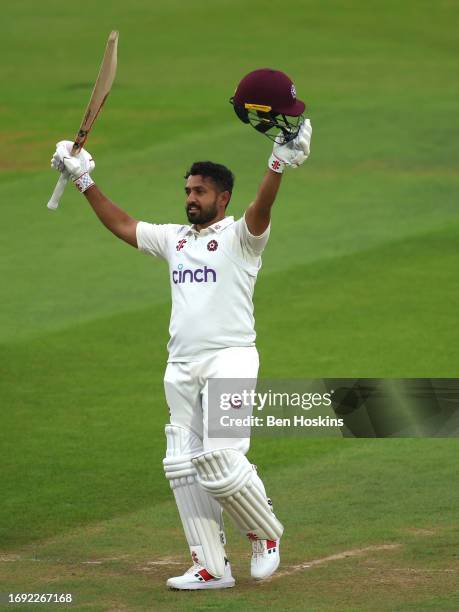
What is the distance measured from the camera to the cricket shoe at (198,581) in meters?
7.22

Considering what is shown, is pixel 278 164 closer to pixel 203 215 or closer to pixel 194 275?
pixel 203 215

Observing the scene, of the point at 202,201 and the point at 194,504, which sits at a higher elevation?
the point at 202,201

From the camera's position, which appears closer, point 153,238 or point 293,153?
point 293,153

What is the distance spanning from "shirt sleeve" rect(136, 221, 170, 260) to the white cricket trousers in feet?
2.19

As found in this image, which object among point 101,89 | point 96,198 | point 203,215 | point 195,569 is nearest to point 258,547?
point 195,569

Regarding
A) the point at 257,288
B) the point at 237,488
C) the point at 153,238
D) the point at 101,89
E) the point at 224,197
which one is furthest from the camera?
the point at 257,288

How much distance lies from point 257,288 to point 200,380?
7785mm

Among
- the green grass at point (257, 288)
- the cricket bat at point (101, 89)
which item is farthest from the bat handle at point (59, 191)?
the green grass at point (257, 288)

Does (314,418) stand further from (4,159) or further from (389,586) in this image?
(4,159)

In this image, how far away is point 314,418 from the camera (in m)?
10.9

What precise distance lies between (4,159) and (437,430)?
1121cm

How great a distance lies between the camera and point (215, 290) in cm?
738

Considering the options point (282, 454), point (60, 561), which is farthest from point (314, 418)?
point (60, 561)

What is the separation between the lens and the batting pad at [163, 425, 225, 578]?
24.0 feet
